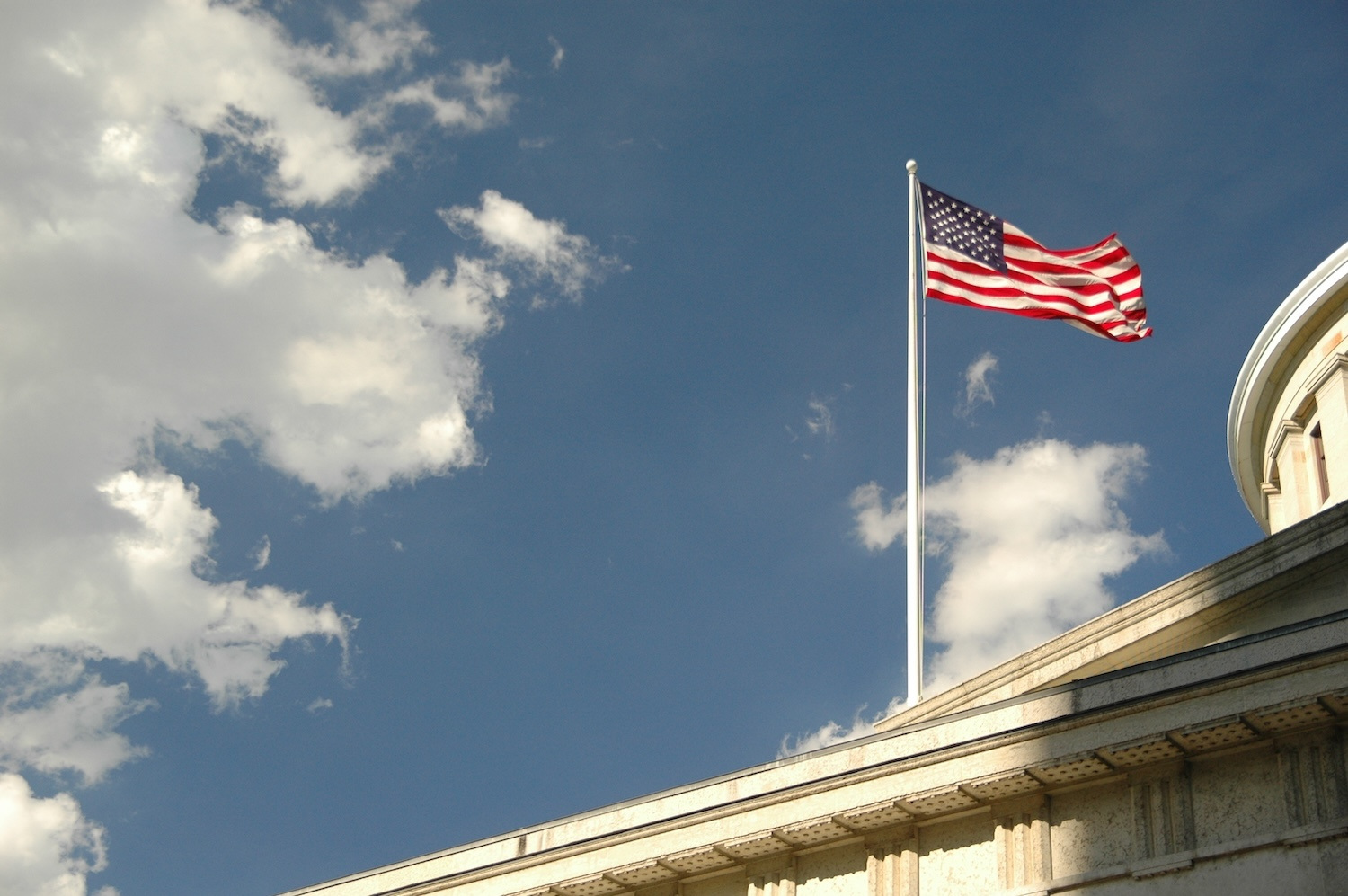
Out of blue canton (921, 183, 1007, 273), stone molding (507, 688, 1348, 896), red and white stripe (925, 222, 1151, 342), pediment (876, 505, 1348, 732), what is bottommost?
stone molding (507, 688, 1348, 896)

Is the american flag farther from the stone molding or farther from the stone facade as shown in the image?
the stone molding

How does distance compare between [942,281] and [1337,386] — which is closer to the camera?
[942,281]

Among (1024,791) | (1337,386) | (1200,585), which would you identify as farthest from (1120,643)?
(1337,386)

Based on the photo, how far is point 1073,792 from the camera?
20375 millimetres

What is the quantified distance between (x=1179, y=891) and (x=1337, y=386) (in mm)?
20924

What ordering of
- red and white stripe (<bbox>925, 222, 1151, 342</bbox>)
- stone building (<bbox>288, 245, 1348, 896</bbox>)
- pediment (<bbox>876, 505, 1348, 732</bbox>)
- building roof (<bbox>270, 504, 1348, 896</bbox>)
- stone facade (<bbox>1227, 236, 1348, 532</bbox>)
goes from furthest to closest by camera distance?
stone facade (<bbox>1227, 236, 1348, 532</bbox>)
red and white stripe (<bbox>925, 222, 1151, 342</bbox>)
pediment (<bbox>876, 505, 1348, 732</bbox>)
building roof (<bbox>270, 504, 1348, 896</bbox>)
stone building (<bbox>288, 245, 1348, 896</bbox>)

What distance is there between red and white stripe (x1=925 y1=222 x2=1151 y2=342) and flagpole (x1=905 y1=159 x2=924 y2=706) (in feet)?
6.34

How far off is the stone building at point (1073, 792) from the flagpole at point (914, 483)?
1928mm

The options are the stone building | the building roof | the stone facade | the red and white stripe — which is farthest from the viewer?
the stone facade

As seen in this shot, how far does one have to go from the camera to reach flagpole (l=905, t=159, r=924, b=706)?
28891 millimetres

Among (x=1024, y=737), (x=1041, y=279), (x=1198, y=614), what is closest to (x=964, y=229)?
(x=1041, y=279)

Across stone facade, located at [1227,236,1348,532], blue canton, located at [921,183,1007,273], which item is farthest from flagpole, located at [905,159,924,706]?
stone facade, located at [1227,236,1348,532]

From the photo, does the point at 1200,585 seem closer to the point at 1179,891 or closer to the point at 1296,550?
the point at 1296,550

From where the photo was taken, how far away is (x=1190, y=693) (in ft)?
63.5
